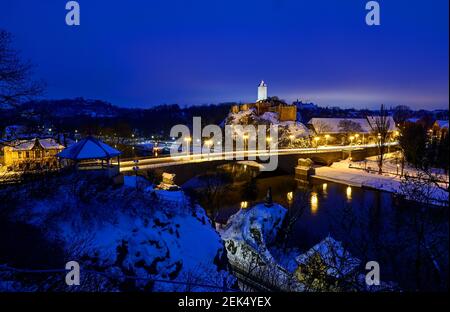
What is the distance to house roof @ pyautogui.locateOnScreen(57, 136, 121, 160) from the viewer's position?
599 inches

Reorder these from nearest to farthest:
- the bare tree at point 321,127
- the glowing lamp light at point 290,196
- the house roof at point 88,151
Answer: the house roof at point 88,151 < the glowing lamp light at point 290,196 < the bare tree at point 321,127

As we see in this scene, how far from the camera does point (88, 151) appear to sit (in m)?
15.5

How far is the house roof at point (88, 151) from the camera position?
49.9 ft

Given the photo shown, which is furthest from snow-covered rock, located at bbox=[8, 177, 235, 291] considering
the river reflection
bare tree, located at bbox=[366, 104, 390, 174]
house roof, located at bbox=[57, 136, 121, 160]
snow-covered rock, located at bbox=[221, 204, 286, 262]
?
bare tree, located at bbox=[366, 104, 390, 174]

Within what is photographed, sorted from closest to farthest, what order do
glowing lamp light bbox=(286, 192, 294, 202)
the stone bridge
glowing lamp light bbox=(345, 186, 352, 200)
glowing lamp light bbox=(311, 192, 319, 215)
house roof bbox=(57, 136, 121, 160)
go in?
1. house roof bbox=(57, 136, 121, 160)
2. glowing lamp light bbox=(311, 192, 319, 215)
3. the stone bridge
4. glowing lamp light bbox=(345, 186, 352, 200)
5. glowing lamp light bbox=(286, 192, 294, 202)

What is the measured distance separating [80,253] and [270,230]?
1092 cm

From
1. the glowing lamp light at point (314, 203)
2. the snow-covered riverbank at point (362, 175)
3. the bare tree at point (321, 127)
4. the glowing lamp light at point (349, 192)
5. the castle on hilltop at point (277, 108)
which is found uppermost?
the castle on hilltop at point (277, 108)

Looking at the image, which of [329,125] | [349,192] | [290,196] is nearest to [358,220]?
[290,196]

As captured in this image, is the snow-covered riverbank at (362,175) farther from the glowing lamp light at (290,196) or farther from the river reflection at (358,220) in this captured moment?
the glowing lamp light at (290,196)

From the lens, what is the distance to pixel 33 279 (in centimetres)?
686

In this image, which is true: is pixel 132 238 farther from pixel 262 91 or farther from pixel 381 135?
pixel 262 91

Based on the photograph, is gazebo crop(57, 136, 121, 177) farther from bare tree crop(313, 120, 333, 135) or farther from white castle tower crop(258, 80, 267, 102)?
white castle tower crop(258, 80, 267, 102)

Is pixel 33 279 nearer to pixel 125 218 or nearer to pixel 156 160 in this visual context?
pixel 125 218

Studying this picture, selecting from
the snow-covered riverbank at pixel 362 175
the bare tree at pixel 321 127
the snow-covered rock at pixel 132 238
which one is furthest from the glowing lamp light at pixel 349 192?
the bare tree at pixel 321 127
